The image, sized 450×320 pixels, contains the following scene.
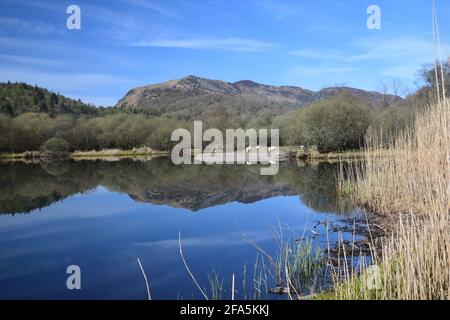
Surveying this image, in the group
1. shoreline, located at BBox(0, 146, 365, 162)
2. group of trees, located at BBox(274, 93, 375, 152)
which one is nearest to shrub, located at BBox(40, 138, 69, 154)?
shoreline, located at BBox(0, 146, 365, 162)

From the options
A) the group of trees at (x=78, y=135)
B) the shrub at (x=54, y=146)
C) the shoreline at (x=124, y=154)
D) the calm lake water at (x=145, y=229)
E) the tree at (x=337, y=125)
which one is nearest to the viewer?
the calm lake water at (x=145, y=229)

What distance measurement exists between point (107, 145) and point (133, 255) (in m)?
48.1

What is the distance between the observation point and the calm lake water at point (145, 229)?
22.2ft

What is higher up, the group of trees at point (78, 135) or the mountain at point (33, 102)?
the mountain at point (33, 102)

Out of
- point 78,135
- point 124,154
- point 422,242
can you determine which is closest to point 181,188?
point 422,242

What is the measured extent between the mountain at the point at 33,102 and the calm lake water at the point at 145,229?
69.0 metres

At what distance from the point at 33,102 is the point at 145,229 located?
93347mm

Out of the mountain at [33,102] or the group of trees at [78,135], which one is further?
the mountain at [33,102]

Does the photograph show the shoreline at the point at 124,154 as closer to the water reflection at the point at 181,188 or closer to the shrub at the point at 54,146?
the shrub at the point at 54,146

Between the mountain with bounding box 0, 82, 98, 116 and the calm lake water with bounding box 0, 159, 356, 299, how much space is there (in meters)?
69.0

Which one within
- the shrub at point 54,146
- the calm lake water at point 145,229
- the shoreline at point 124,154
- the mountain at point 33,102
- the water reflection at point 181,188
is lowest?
the calm lake water at point 145,229

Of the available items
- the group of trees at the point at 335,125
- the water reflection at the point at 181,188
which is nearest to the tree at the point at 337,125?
the group of trees at the point at 335,125
